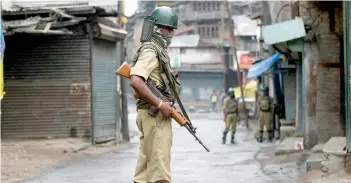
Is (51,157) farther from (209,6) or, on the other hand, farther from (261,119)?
(209,6)

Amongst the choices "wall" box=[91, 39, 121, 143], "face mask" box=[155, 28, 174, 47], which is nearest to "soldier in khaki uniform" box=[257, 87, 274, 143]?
"wall" box=[91, 39, 121, 143]

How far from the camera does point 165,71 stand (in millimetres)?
6129

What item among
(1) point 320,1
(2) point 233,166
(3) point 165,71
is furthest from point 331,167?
(1) point 320,1

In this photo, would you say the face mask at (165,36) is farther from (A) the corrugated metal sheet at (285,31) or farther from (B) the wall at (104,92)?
(B) the wall at (104,92)

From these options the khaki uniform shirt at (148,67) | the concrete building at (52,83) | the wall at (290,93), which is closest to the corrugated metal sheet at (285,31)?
the concrete building at (52,83)

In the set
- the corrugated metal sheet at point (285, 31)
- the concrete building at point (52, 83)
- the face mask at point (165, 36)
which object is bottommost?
the concrete building at point (52, 83)

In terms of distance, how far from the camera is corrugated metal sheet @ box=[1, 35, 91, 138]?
16.6 meters

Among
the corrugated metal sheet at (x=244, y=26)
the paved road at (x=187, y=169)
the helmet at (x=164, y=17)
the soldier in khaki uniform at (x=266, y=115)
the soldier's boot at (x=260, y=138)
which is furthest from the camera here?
the corrugated metal sheet at (x=244, y=26)

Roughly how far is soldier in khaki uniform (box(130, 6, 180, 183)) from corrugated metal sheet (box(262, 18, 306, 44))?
309 inches

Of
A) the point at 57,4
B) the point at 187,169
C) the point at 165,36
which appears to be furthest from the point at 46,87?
the point at 165,36

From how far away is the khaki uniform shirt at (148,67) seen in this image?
580cm

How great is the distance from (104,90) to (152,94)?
12454 mm

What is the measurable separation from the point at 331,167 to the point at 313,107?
5.04 meters

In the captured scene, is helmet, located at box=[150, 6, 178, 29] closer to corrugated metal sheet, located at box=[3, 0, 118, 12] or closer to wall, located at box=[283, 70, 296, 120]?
corrugated metal sheet, located at box=[3, 0, 118, 12]
